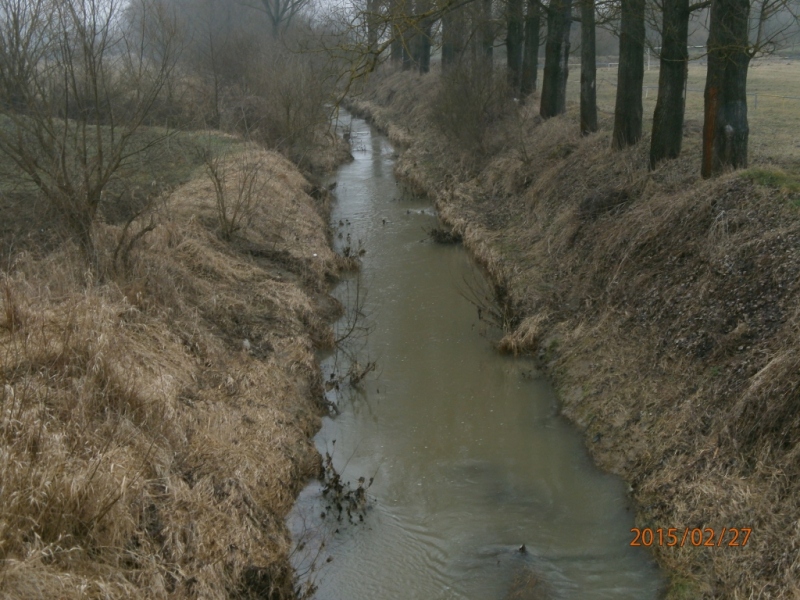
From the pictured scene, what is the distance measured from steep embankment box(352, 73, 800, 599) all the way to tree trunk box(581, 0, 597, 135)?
4.41ft

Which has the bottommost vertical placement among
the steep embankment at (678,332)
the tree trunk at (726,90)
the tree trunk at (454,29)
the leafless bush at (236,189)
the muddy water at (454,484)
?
the muddy water at (454,484)

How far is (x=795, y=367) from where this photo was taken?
22.1ft

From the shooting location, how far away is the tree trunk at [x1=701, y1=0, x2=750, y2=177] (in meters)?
10.4

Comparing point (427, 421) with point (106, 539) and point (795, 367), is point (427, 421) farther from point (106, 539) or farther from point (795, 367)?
point (106, 539)

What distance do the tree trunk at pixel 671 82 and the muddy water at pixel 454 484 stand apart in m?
4.14

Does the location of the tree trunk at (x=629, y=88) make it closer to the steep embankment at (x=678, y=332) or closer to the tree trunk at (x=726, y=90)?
the steep embankment at (x=678, y=332)

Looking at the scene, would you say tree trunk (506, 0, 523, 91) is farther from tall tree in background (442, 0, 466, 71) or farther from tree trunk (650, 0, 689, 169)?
tree trunk (650, 0, 689, 169)

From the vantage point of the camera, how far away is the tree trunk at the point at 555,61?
18781 mm

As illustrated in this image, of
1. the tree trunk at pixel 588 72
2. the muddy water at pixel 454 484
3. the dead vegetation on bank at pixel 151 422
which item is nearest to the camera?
the dead vegetation on bank at pixel 151 422

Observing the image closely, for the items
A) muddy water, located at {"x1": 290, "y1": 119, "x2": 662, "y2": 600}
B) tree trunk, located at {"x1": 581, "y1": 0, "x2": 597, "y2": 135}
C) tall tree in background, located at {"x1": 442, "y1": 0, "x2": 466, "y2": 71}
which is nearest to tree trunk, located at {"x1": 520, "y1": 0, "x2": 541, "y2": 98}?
tall tree in background, located at {"x1": 442, "y1": 0, "x2": 466, "y2": 71}

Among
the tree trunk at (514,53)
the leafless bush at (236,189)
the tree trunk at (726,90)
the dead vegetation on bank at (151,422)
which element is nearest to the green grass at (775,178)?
the tree trunk at (726,90)

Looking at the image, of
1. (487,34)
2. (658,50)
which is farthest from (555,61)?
(487,34)

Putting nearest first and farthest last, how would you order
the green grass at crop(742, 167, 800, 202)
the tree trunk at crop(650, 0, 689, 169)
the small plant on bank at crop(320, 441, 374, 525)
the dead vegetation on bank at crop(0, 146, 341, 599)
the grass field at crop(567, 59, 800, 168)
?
the dead vegetation on bank at crop(0, 146, 341, 599), the small plant on bank at crop(320, 441, 374, 525), the green grass at crop(742, 167, 800, 202), the tree trunk at crop(650, 0, 689, 169), the grass field at crop(567, 59, 800, 168)

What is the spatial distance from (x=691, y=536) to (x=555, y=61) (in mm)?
14913
